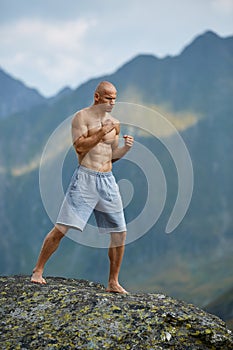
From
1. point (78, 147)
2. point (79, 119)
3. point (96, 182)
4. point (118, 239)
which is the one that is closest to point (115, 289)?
point (118, 239)

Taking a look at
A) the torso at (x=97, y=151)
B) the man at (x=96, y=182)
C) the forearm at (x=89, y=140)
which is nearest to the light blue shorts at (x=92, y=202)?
the man at (x=96, y=182)

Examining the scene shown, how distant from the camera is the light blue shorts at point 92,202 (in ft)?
31.3

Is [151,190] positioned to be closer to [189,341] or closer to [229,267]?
[189,341]

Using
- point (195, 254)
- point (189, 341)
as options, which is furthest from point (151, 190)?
point (195, 254)

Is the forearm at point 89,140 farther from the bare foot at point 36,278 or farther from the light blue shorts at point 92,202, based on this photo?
the bare foot at point 36,278

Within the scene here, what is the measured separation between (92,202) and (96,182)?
0.33 metres

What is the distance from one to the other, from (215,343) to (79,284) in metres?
3.13

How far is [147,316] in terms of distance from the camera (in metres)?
8.70

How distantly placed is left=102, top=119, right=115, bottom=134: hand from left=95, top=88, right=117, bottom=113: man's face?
0.68ft

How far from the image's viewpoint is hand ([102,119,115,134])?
955 centimetres

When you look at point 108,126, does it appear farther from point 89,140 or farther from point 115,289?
point 115,289

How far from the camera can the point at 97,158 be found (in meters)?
9.73

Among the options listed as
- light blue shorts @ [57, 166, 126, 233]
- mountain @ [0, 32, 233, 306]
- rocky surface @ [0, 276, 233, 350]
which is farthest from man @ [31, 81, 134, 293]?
mountain @ [0, 32, 233, 306]

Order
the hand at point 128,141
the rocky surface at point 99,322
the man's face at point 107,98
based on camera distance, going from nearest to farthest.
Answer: the rocky surface at point 99,322 < the man's face at point 107,98 < the hand at point 128,141
